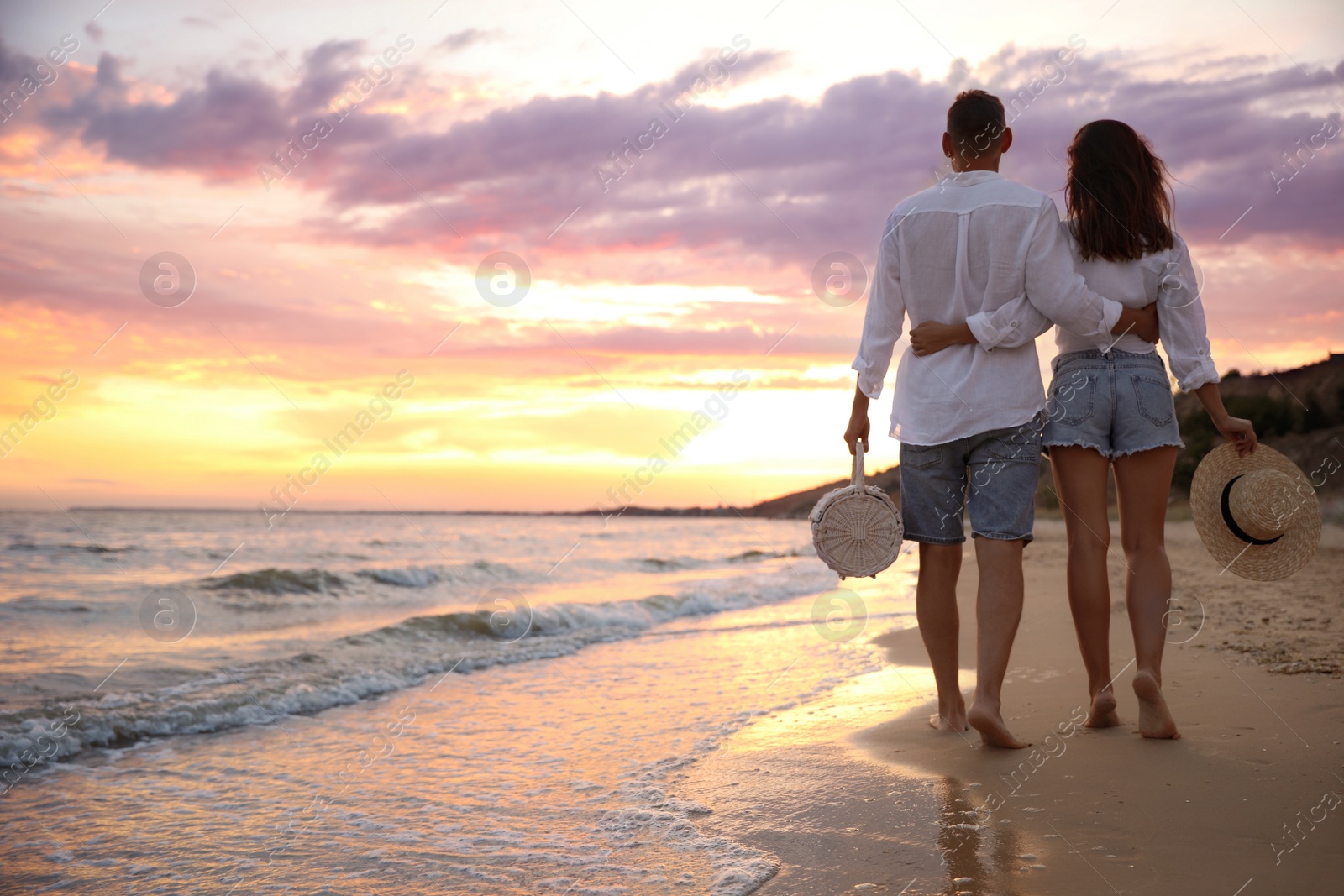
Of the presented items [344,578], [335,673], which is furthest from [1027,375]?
[344,578]

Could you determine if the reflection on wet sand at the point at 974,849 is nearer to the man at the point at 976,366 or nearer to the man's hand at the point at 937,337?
the man at the point at 976,366

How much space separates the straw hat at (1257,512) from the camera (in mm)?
3062

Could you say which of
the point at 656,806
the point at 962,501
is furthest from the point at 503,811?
the point at 962,501

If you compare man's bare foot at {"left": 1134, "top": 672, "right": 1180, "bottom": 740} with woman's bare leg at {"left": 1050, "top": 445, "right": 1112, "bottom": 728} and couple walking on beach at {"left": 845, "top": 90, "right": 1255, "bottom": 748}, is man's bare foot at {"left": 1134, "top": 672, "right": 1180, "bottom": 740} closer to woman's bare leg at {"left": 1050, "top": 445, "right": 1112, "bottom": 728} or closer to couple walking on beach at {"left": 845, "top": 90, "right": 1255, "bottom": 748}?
couple walking on beach at {"left": 845, "top": 90, "right": 1255, "bottom": 748}

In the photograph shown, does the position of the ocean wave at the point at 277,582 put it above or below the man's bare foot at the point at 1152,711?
above

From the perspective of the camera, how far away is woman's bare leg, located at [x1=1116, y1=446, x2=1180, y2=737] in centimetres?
285

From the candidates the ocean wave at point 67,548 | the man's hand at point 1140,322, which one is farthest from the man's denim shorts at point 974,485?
the ocean wave at point 67,548

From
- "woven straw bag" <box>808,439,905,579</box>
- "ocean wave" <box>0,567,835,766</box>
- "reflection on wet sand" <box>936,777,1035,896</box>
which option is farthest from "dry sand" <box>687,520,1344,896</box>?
"ocean wave" <box>0,567,835,766</box>

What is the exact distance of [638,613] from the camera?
9.02 m

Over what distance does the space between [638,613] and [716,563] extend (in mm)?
10669

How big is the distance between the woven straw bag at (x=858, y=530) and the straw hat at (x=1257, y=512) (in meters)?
1.05

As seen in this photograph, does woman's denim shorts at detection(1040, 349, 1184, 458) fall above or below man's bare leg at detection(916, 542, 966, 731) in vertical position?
above

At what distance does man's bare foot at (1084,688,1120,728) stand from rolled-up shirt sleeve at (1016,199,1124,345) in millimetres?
1183

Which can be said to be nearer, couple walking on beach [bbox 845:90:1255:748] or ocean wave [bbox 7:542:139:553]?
couple walking on beach [bbox 845:90:1255:748]
